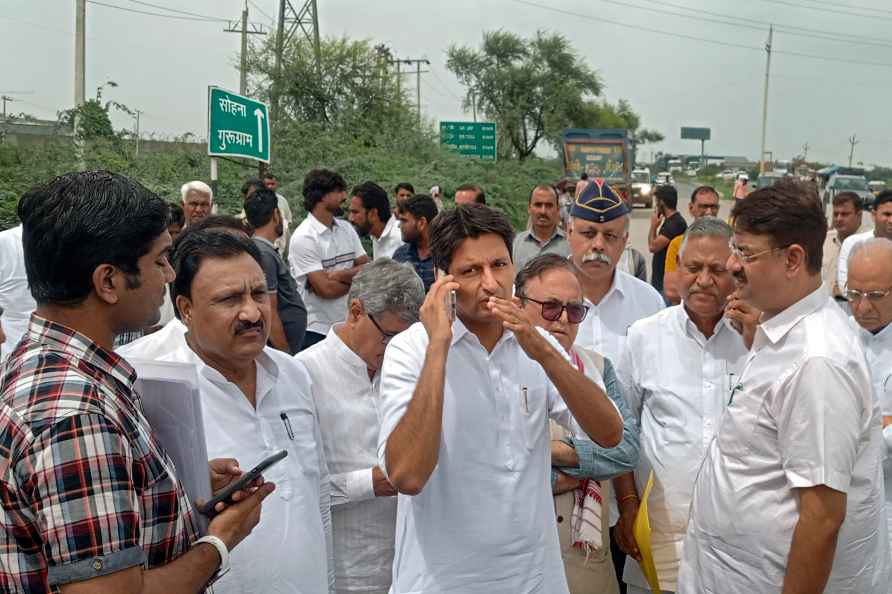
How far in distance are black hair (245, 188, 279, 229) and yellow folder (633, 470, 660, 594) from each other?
3.85m

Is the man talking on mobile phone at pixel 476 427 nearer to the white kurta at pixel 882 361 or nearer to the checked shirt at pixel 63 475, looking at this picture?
A: the checked shirt at pixel 63 475

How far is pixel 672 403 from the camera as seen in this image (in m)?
3.33

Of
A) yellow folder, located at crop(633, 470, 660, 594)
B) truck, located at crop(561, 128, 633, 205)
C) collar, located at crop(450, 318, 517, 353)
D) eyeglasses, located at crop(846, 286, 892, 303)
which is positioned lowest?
yellow folder, located at crop(633, 470, 660, 594)

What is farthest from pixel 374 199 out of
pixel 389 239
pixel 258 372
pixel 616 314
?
pixel 258 372

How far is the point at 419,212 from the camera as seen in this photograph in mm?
7160

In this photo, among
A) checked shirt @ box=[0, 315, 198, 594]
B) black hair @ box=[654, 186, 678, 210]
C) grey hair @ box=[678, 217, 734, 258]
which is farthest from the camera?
black hair @ box=[654, 186, 678, 210]

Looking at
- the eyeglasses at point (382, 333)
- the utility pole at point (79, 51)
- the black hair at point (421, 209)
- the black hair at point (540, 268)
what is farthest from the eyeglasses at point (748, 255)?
the utility pole at point (79, 51)

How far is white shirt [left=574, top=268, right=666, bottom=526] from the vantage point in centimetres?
417

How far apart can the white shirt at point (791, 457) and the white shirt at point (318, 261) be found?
4730 millimetres

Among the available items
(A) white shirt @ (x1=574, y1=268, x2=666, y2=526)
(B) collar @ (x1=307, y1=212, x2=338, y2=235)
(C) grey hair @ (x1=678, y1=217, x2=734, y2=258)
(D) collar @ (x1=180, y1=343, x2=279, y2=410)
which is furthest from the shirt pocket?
(B) collar @ (x1=307, y1=212, x2=338, y2=235)

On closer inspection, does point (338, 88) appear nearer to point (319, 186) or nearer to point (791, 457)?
point (319, 186)

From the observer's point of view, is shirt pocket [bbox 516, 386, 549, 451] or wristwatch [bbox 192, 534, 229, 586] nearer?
wristwatch [bbox 192, 534, 229, 586]

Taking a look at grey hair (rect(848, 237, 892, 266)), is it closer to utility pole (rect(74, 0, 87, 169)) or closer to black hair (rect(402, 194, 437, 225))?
black hair (rect(402, 194, 437, 225))

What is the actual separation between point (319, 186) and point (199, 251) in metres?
4.81
